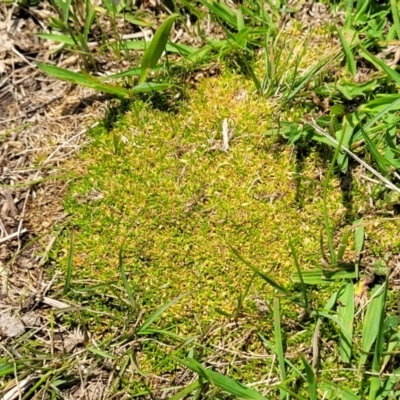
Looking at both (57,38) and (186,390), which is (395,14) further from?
(186,390)

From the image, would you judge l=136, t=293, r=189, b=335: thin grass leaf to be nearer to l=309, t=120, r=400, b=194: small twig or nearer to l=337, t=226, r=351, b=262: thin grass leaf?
l=337, t=226, r=351, b=262: thin grass leaf

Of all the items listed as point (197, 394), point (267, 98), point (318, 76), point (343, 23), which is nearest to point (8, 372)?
point (197, 394)

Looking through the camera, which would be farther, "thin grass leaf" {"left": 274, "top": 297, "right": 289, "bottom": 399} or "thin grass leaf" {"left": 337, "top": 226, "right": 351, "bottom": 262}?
"thin grass leaf" {"left": 337, "top": 226, "right": 351, "bottom": 262}

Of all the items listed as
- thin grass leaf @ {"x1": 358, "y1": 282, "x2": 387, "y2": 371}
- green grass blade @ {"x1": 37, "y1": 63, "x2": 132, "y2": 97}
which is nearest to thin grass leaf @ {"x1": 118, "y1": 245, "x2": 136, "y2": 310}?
green grass blade @ {"x1": 37, "y1": 63, "x2": 132, "y2": 97}

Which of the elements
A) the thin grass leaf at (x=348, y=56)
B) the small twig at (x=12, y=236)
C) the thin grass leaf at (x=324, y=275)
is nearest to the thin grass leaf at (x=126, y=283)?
the small twig at (x=12, y=236)

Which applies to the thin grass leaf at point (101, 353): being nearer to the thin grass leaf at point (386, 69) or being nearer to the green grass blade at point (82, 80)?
the green grass blade at point (82, 80)

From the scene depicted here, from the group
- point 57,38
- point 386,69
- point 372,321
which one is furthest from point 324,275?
point 57,38
